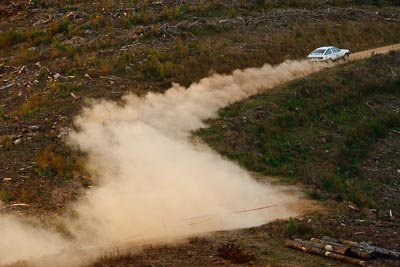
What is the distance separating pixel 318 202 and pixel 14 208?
8.40m

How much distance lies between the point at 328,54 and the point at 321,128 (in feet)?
28.2

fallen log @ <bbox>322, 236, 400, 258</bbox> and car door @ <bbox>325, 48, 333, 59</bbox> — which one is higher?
car door @ <bbox>325, 48, 333, 59</bbox>

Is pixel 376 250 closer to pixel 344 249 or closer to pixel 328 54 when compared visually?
pixel 344 249

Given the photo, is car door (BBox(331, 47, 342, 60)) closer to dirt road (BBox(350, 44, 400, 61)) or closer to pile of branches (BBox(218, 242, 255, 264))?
dirt road (BBox(350, 44, 400, 61))

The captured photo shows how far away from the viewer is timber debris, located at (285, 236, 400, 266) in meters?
12.0

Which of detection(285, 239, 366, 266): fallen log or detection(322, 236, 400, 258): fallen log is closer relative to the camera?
detection(285, 239, 366, 266): fallen log

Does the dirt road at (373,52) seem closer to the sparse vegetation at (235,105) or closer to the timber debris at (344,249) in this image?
the sparse vegetation at (235,105)

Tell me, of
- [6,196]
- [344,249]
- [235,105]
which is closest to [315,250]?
[344,249]

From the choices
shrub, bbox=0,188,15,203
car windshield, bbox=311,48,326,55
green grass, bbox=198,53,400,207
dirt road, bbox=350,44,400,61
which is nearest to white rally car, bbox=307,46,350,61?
car windshield, bbox=311,48,326,55

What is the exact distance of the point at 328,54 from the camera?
101 feet

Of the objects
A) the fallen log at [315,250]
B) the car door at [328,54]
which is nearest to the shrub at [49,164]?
the fallen log at [315,250]

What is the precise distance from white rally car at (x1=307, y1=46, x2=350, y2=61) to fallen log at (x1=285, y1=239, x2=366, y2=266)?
18.9m

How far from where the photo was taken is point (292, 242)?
508 inches

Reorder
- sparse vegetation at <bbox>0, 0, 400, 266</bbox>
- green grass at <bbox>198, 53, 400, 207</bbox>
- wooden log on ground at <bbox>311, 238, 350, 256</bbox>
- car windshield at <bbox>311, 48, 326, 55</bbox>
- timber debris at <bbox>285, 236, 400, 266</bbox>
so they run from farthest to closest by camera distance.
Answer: car windshield at <bbox>311, 48, 326, 55</bbox>
green grass at <bbox>198, 53, 400, 207</bbox>
sparse vegetation at <bbox>0, 0, 400, 266</bbox>
wooden log on ground at <bbox>311, 238, 350, 256</bbox>
timber debris at <bbox>285, 236, 400, 266</bbox>
